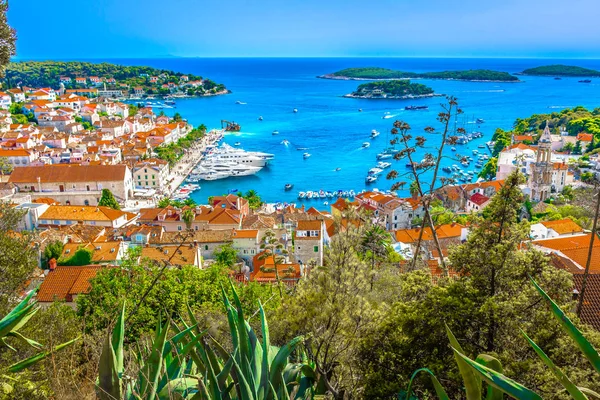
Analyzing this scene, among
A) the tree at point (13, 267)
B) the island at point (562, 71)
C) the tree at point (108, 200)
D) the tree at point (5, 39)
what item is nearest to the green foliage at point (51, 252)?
the tree at point (108, 200)

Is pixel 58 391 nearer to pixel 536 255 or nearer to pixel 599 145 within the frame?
pixel 536 255

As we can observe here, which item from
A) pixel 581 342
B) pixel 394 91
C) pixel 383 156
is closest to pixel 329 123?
pixel 383 156

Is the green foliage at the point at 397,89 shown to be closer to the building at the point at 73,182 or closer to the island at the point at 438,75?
the island at the point at 438,75

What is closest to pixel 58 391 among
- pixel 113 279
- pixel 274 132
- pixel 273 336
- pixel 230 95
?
pixel 273 336

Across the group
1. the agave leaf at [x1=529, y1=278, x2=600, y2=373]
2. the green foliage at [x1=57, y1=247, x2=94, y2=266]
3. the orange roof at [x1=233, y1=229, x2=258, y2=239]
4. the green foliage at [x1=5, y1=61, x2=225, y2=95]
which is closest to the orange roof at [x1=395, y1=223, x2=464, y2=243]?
the orange roof at [x1=233, y1=229, x2=258, y2=239]

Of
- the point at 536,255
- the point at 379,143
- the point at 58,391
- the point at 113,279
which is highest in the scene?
the point at 536,255

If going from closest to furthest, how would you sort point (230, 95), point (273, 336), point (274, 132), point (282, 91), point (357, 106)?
point (273, 336) < point (274, 132) < point (357, 106) < point (230, 95) < point (282, 91)

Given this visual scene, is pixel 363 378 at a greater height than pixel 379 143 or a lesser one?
greater

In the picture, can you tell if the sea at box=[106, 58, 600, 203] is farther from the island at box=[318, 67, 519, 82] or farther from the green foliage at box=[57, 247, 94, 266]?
the green foliage at box=[57, 247, 94, 266]
